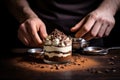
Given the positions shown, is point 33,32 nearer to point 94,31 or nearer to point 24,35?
point 24,35

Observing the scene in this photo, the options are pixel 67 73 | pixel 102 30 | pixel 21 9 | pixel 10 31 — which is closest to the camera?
pixel 67 73

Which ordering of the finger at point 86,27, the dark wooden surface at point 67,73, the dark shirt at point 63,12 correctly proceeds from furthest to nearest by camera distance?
the dark shirt at point 63,12 < the finger at point 86,27 < the dark wooden surface at point 67,73

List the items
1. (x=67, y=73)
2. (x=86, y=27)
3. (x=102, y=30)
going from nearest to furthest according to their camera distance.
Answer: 1. (x=67, y=73)
2. (x=86, y=27)
3. (x=102, y=30)

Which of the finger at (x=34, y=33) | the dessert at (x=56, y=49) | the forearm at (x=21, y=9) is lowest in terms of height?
the dessert at (x=56, y=49)

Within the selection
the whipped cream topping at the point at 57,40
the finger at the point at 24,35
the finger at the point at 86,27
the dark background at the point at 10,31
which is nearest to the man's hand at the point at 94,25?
the finger at the point at 86,27

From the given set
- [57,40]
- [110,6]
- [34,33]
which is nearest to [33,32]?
[34,33]

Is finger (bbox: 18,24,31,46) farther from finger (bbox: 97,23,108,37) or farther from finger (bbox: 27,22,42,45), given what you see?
finger (bbox: 97,23,108,37)

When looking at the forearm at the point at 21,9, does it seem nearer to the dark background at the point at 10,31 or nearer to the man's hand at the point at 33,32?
the man's hand at the point at 33,32
